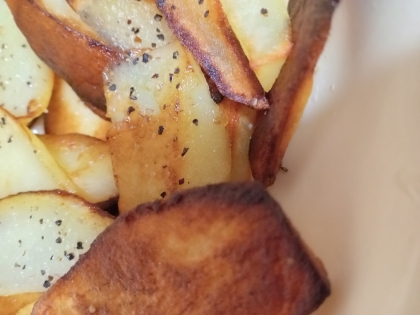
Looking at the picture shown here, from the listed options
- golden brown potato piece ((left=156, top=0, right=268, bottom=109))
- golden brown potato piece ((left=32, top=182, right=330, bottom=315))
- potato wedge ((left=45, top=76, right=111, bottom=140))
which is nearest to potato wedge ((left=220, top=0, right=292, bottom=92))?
golden brown potato piece ((left=156, top=0, right=268, bottom=109))

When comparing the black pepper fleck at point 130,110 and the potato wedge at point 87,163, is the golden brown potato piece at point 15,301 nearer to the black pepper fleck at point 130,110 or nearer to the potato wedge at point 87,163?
the potato wedge at point 87,163

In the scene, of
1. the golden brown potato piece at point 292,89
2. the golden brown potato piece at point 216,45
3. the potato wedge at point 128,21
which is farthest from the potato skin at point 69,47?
the golden brown potato piece at point 292,89

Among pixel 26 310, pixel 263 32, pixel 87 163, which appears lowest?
pixel 26 310

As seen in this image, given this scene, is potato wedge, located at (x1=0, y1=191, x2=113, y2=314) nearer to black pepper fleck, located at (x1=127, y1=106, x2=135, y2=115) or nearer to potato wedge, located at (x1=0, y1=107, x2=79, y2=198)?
potato wedge, located at (x1=0, y1=107, x2=79, y2=198)

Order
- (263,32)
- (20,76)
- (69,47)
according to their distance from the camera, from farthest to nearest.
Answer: (20,76) < (69,47) < (263,32)

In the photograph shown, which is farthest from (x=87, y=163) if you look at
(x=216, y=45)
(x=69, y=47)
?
(x=216, y=45)

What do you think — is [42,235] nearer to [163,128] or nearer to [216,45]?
[163,128]
